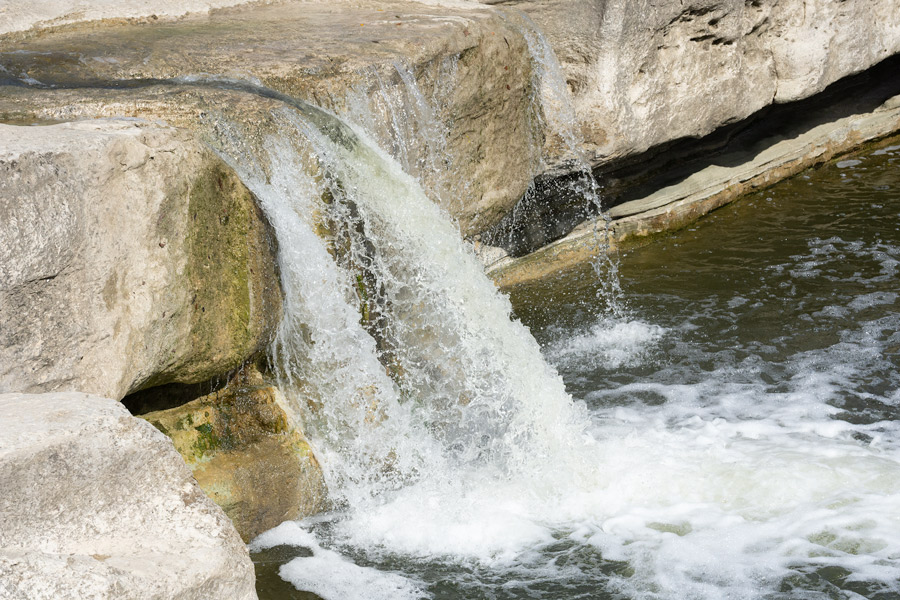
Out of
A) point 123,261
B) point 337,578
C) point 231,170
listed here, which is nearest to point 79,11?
point 231,170

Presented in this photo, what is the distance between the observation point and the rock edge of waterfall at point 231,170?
231 cm

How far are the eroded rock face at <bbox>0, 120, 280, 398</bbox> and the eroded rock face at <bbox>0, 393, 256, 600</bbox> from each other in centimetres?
42

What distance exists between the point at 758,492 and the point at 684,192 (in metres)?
3.73

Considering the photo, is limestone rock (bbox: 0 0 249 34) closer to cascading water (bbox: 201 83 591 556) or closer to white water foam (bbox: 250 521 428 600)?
cascading water (bbox: 201 83 591 556)

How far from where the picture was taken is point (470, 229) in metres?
5.35

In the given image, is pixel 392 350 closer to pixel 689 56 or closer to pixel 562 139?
pixel 562 139

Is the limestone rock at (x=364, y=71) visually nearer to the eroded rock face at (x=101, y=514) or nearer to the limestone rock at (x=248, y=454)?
the limestone rock at (x=248, y=454)

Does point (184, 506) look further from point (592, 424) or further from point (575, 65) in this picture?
point (575, 65)

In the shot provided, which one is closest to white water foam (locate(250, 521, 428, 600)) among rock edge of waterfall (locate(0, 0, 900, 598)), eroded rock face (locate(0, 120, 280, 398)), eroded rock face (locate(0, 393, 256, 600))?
rock edge of waterfall (locate(0, 0, 900, 598))

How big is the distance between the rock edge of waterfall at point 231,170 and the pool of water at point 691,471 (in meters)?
0.57

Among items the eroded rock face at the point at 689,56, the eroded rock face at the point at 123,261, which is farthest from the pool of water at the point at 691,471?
the eroded rock face at the point at 689,56

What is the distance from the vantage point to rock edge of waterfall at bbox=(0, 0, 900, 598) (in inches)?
91.1

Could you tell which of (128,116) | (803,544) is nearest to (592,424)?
(803,544)

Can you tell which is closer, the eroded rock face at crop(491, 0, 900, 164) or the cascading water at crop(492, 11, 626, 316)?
the cascading water at crop(492, 11, 626, 316)
